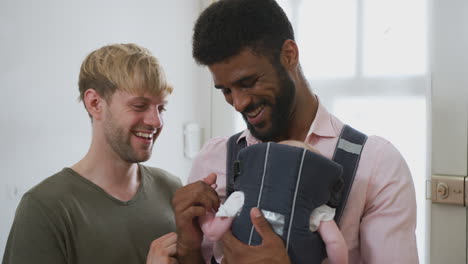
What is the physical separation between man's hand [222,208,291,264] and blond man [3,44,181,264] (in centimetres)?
26

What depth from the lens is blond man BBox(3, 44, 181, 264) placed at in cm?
108

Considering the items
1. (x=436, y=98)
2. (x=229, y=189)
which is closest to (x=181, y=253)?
(x=229, y=189)

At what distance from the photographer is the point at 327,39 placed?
226 cm

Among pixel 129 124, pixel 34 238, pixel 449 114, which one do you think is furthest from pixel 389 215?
pixel 449 114

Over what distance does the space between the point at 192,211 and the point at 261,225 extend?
19 centimetres

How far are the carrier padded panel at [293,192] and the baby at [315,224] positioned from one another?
0.8 inches

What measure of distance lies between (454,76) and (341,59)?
544 mm

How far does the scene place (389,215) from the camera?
38.0 inches

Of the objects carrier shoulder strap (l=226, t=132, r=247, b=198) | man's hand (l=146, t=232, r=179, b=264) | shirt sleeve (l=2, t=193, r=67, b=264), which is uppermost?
carrier shoulder strap (l=226, t=132, r=247, b=198)

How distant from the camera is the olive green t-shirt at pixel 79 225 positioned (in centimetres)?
106

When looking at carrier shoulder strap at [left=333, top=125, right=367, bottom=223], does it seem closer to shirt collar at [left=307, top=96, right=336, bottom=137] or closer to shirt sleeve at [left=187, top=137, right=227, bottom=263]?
shirt collar at [left=307, top=96, right=336, bottom=137]

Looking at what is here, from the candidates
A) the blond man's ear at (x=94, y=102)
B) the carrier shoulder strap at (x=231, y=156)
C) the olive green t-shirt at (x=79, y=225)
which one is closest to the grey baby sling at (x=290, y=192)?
the carrier shoulder strap at (x=231, y=156)

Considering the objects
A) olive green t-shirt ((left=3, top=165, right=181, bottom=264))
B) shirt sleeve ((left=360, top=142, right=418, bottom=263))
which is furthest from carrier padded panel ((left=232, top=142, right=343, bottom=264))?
olive green t-shirt ((left=3, top=165, right=181, bottom=264))

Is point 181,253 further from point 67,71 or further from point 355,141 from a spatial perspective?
point 67,71
